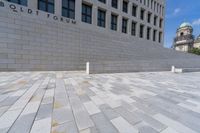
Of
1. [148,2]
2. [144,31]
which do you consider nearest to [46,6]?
[144,31]

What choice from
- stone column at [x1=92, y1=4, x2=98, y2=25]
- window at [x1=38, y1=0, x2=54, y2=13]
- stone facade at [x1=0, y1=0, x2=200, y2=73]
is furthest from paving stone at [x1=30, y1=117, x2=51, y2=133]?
stone column at [x1=92, y1=4, x2=98, y2=25]

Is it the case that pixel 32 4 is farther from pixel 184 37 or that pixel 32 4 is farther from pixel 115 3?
pixel 184 37

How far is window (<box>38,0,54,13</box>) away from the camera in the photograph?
11.3 meters

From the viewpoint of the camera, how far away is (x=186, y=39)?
2186 inches

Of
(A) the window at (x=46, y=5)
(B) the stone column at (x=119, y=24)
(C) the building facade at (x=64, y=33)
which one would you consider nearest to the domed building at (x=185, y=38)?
(C) the building facade at (x=64, y=33)

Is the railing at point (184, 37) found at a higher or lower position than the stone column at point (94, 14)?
higher

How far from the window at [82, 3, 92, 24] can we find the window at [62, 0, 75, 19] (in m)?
1.41

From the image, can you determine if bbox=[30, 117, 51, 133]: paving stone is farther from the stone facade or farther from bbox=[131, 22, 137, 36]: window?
bbox=[131, 22, 137, 36]: window

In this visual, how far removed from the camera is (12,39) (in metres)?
8.91

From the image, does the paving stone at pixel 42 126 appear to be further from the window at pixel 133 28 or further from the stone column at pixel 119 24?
the window at pixel 133 28

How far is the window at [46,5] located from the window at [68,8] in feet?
4.29

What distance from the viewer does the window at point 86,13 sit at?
560 inches

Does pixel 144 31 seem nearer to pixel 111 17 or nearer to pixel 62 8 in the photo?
pixel 111 17

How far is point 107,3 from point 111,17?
6.71 feet
